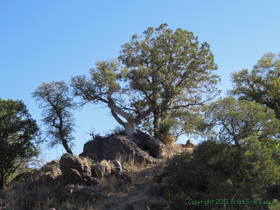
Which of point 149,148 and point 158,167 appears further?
point 149,148

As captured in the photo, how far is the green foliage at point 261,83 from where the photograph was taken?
60.0ft

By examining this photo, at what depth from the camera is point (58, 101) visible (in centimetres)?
1766

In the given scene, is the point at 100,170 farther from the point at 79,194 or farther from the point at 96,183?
the point at 79,194

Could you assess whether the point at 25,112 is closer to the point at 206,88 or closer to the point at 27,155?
the point at 27,155

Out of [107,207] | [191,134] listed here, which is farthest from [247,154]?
[191,134]

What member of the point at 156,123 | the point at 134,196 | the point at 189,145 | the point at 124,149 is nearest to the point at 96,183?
the point at 134,196

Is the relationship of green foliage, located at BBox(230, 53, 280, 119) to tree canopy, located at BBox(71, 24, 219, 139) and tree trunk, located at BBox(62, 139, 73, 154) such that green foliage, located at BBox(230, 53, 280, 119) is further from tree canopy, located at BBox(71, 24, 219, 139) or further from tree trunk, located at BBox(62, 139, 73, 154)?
tree trunk, located at BBox(62, 139, 73, 154)

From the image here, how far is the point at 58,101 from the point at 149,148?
18.4ft

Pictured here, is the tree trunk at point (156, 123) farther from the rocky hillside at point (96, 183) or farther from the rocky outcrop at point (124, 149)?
the rocky hillside at point (96, 183)

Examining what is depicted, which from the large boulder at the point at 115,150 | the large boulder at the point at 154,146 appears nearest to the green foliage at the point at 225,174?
the large boulder at the point at 115,150

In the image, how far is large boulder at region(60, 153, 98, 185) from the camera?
1206 cm

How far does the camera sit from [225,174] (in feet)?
31.1

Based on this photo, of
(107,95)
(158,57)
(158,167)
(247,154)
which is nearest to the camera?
(247,154)

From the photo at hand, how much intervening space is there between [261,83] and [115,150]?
999cm
